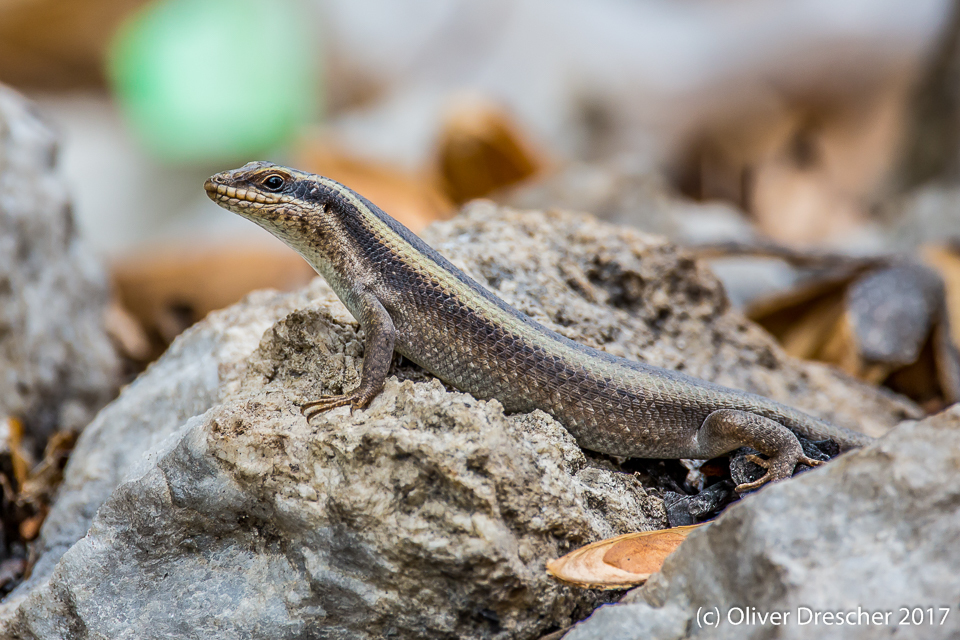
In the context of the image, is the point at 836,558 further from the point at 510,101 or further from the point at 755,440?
the point at 510,101

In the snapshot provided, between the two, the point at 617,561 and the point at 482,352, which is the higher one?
the point at 482,352

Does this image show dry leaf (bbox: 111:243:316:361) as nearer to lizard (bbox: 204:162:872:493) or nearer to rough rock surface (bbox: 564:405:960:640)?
lizard (bbox: 204:162:872:493)

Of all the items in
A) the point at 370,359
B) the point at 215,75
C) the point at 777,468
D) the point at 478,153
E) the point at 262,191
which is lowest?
the point at 777,468

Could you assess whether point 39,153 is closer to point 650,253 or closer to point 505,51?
point 650,253

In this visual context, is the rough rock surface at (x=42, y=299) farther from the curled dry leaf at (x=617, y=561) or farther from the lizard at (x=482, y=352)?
the curled dry leaf at (x=617, y=561)

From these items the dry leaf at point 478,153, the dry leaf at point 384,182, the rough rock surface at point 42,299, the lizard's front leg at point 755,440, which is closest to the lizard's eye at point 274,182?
the lizard's front leg at point 755,440

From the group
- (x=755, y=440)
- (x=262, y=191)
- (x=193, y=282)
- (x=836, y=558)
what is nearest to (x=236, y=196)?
(x=262, y=191)

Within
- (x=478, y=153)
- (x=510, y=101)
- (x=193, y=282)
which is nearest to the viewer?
(x=193, y=282)

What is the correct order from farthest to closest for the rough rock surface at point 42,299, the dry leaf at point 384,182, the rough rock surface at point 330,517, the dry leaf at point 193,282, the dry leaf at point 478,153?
the dry leaf at point 478,153 → the dry leaf at point 384,182 → the dry leaf at point 193,282 → the rough rock surface at point 42,299 → the rough rock surface at point 330,517
